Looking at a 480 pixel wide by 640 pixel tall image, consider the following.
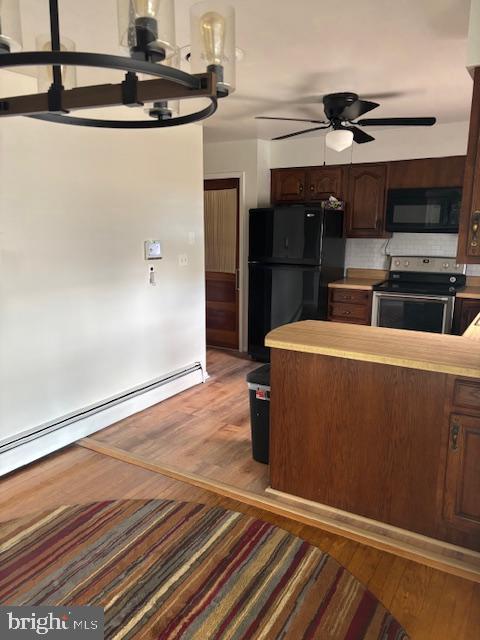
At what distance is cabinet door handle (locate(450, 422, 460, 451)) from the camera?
212 cm

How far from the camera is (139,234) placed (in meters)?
3.70

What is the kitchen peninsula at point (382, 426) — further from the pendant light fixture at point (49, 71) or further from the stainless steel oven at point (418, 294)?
the stainless steel oven at point (418, 294)

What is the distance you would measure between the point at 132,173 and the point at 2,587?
8.94 feet

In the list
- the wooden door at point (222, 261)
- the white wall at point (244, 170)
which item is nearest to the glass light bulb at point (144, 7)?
the white wall at point (244, 170)

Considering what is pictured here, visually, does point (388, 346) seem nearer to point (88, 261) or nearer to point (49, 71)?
point (49, 71)

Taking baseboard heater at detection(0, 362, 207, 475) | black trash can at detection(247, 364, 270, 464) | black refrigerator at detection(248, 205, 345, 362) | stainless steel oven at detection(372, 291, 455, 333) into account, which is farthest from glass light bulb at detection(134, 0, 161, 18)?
stainless steel oven at detection(372, 291, 455, 333)

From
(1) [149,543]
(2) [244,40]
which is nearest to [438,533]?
(1) [149,543]

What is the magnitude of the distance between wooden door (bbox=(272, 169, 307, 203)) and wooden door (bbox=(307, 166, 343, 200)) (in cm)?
8

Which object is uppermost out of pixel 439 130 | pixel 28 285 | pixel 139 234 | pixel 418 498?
pixel 439 130

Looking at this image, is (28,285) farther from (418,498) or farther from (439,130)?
(439,130)

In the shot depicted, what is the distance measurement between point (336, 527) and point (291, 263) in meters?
2.93

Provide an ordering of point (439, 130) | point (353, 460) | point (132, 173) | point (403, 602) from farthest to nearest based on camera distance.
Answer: point (439, 130), point (132, 173), point (353, 460), point (403, 602)

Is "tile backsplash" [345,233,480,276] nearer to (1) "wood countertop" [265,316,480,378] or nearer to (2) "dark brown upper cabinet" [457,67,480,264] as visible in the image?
(1) "wood countertop" [265,316,480,378]

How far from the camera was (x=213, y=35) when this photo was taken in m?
1.25
